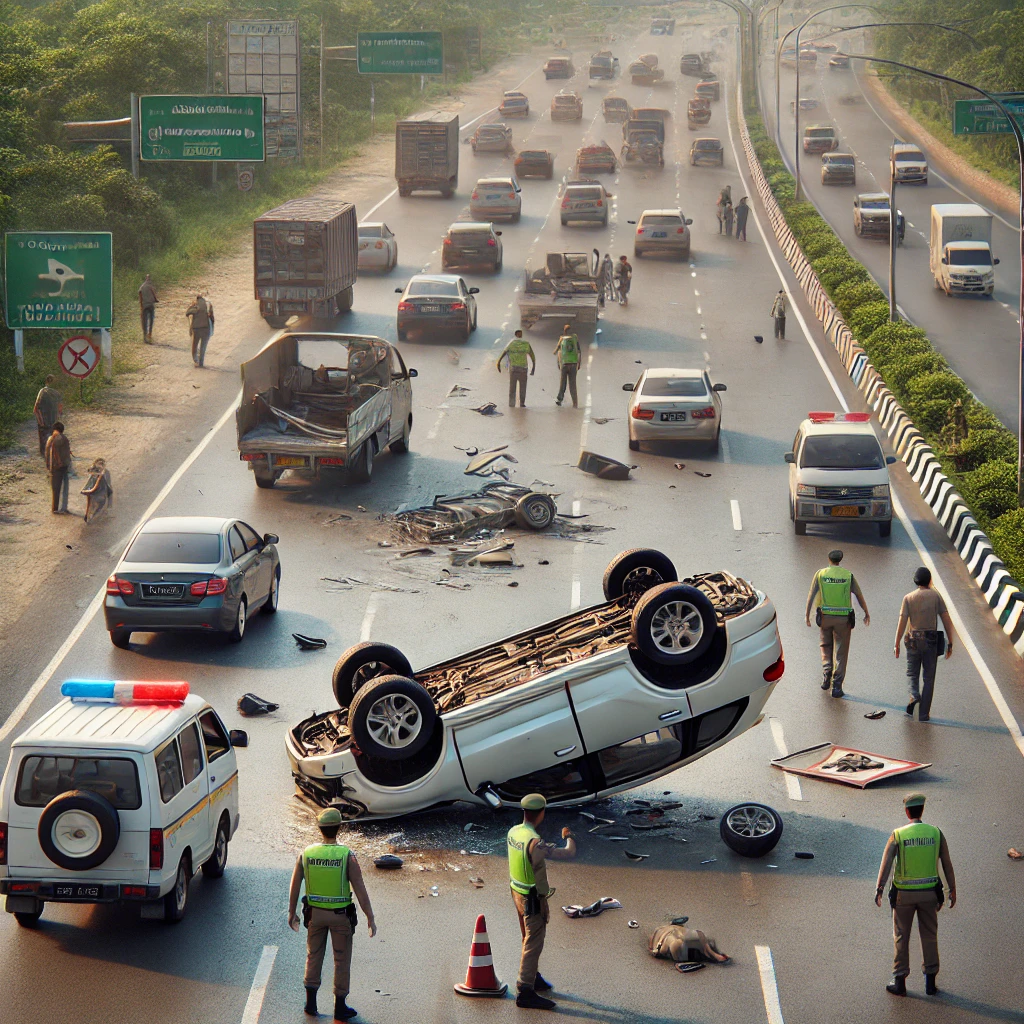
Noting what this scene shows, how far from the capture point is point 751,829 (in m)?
12.9

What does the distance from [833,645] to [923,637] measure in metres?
1.12

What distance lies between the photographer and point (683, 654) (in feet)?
43.1

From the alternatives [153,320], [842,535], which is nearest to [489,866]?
[842,535]

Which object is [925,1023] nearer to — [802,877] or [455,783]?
[802,877]

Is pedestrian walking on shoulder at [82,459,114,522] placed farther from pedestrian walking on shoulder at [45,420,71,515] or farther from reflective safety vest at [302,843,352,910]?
reflective safety vest at [302,843,352,910]

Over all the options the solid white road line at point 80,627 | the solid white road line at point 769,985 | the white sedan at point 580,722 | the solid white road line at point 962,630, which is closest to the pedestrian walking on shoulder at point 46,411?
the solid white road line at point 80,627

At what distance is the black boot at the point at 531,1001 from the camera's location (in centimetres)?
1035

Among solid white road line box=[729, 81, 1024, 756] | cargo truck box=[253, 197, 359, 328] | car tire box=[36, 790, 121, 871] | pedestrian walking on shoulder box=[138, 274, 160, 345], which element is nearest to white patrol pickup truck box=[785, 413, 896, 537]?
solid white road line box=[729, 81, 1024, 756]

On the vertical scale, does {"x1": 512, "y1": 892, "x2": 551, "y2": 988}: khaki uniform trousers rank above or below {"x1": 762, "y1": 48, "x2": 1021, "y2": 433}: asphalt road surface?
below

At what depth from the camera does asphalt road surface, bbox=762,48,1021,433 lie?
39.1 m

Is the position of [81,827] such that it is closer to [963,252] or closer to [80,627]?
[80,627]

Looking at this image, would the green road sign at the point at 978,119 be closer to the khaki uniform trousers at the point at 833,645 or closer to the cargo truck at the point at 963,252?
→ the cargo truck at the point at 963,252

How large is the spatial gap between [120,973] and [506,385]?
2493 centimetres

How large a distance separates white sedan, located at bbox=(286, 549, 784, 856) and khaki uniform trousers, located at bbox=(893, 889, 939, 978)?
7.16ft
